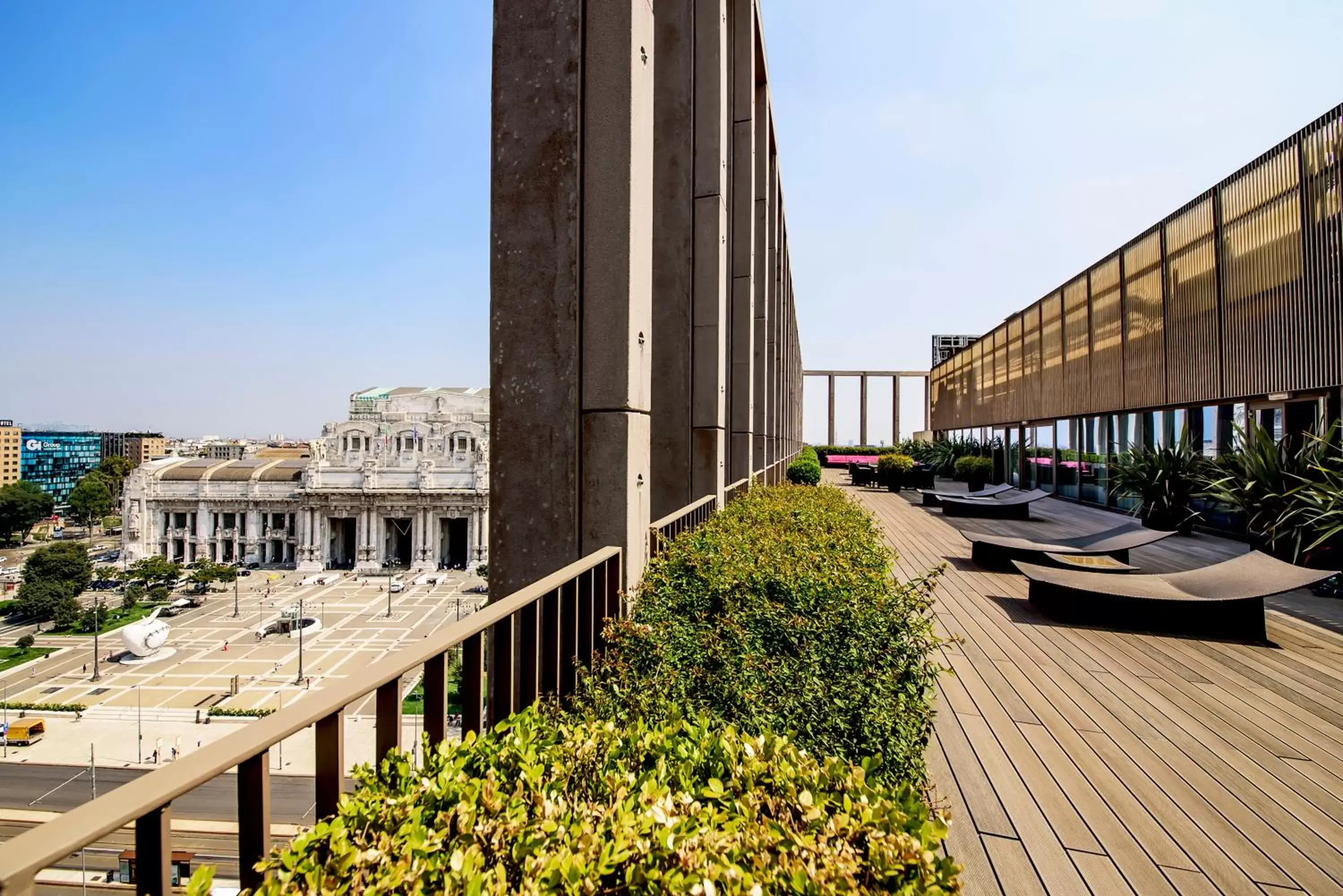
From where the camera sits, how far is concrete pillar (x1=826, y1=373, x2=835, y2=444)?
154ft

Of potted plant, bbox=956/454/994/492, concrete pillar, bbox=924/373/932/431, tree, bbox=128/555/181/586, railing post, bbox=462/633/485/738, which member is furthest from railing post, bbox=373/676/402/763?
concrete pillar, bbox=924/373/932/431

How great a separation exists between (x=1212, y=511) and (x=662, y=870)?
14.9m

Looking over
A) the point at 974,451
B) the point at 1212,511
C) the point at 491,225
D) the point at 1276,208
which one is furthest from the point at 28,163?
the point at 974,451

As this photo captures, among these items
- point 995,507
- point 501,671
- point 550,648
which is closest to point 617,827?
point 501,671

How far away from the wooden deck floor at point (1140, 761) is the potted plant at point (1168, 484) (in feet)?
25.0

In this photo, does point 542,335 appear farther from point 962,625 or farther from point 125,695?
point 125,695

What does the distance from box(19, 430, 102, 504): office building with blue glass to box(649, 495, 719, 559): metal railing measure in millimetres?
75216

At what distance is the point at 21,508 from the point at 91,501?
41.3 ft

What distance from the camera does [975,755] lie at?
2.90 m

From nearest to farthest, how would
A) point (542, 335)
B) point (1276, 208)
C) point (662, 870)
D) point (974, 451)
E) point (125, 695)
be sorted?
point (662, 870), point (542, 335), point (1276, 208), point (125, 695), point (974, 451)

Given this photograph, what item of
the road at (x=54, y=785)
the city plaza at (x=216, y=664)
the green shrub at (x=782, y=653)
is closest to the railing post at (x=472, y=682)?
the green shrub at (x=782, y=653)

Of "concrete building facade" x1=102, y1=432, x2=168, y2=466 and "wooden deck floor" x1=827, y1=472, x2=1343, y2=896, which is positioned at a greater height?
"concrete building facade" x1=102, y1=432, x2=168, y2=466

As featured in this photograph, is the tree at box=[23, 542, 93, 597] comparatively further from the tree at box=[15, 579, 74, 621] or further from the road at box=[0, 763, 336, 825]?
the road at box=[0, 763, 336, 825]

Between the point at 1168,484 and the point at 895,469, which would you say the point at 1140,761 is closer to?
the point at 1168,484
